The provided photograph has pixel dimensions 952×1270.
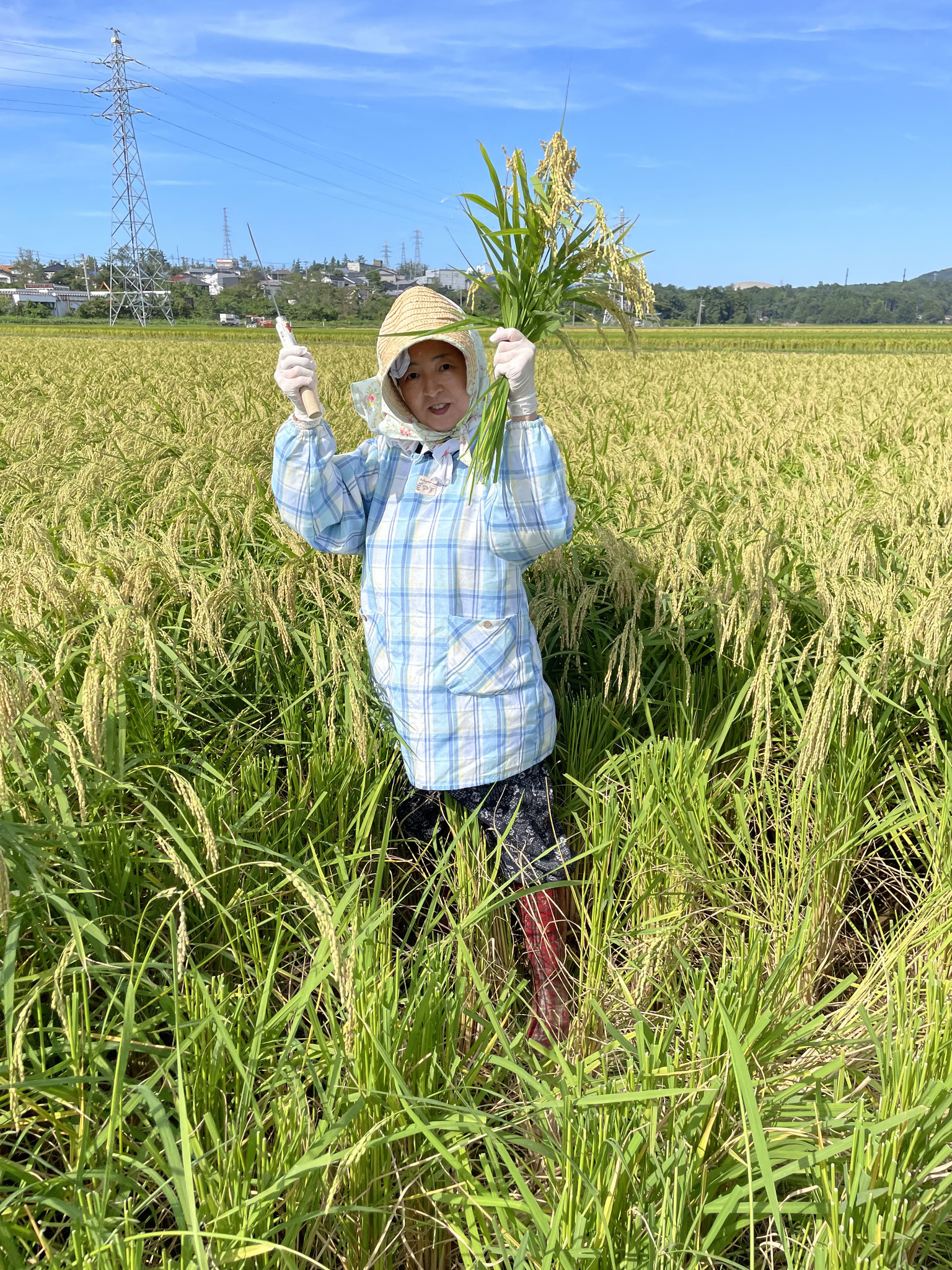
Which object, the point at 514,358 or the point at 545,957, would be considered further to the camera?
the point at 545,957

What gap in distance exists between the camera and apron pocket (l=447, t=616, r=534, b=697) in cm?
219

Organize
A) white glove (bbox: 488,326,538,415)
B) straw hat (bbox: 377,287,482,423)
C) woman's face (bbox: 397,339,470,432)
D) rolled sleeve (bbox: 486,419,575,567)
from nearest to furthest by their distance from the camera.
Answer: white glove (bbox: 488,326,538,415)
rolled sleeve (bbox: 486,419,575,567)
straw hat (bbox: 377,287,482,423)
woman's face (bbox: 397,339,470,432)

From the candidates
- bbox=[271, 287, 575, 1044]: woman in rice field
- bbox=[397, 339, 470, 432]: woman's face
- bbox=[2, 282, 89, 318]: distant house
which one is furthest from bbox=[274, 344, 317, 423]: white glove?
bbox=[2, 282, 89, 318]: distant house

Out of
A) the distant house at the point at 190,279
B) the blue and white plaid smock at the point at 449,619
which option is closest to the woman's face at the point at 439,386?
the blue and white plaid smock at the point at 449,619

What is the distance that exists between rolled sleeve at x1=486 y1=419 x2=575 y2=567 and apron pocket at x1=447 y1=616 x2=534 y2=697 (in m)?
0.24

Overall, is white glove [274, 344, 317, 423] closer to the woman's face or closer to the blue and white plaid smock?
the blue and white plaid smock

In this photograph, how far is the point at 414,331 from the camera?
2.11 meters

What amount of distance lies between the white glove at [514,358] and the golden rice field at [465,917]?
870 mm

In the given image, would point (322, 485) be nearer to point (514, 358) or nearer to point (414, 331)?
point (414, 331)

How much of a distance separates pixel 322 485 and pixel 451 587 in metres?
0.48

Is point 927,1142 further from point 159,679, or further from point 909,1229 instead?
point 159,679

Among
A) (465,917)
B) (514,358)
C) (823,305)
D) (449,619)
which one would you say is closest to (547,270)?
(514,358)

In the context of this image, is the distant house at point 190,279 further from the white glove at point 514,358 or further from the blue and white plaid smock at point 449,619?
the white glove at point 514,358

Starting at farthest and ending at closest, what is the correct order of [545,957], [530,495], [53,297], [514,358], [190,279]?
1. [53,297]
2. [190,279]
3. [545,957]
4. [530,495]
5. [514,358]
